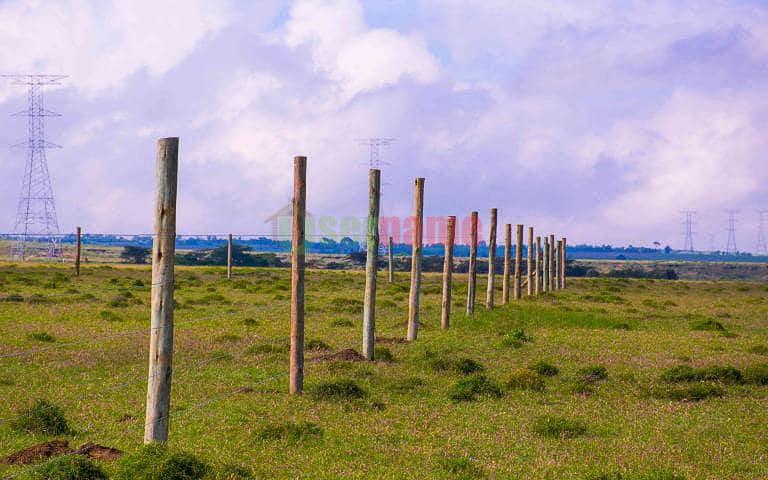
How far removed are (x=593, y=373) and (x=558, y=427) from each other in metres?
5.51

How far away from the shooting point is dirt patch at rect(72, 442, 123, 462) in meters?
10.2

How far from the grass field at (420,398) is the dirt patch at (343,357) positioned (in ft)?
1.56

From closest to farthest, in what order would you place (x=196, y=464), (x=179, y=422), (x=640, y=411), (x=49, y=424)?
1. (x=196, y=464)
2. (x=49, y=424)
3. (x=179, y=422)
4. (x=640, y=411)

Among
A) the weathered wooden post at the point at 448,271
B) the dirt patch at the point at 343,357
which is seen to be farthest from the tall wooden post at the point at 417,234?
the dirt patch at the point at 343,357

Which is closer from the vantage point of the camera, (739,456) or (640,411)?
(739,456)

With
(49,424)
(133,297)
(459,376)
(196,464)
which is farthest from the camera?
(133,297)

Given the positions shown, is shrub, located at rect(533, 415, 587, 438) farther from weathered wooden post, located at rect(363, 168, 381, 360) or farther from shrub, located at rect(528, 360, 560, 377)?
weathered wooden post, located at rect(363, 168, 381, 360)

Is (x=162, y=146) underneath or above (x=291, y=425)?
above

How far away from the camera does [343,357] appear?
1866 centimetres

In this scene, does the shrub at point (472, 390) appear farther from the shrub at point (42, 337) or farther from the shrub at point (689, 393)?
the shrub at point (42, 337)

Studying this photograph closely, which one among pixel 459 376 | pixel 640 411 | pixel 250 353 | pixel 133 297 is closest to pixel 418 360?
pixel 459 376

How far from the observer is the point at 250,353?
63.3ft

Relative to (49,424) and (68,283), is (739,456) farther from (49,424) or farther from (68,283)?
(68,283)

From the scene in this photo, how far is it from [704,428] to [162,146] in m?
8.91
